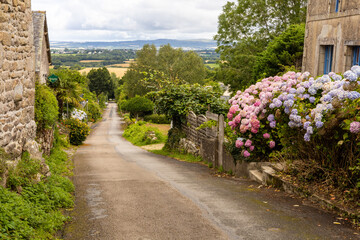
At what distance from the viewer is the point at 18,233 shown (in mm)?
4496

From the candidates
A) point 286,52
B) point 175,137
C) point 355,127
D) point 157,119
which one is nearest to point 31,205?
point 355,127

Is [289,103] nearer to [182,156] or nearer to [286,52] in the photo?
[182,156]

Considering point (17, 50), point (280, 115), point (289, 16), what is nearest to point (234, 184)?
point (280, 115)

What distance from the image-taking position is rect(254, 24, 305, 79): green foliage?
25.7 m

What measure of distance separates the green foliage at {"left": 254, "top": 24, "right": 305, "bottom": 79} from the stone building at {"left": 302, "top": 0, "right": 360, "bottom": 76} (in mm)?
9236

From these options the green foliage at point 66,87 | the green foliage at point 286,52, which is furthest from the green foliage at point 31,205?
the green foliage at point 286,52

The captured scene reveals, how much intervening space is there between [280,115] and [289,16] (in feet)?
92.1

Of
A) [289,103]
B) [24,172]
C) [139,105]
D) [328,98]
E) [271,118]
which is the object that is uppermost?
[328,98]

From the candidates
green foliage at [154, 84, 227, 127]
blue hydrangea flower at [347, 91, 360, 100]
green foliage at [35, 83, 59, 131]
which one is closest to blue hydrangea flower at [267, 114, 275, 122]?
blue hydrangea flower at [347, 91, 360, 100]

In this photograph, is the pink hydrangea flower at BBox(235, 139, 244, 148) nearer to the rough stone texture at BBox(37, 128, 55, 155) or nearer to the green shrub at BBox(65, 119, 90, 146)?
the rough stone texture at BBox(37, 128, 55, 155)

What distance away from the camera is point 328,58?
50.9ft

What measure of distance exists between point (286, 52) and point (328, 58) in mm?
10259

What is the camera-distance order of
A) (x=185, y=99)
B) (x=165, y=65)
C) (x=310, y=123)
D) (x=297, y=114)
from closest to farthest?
1. (x=310, y=123)
2. (x=297, y=114)
3. (x=185, y=99)
4. (x=165, y=65)

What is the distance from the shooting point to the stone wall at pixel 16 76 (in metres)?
6.44
